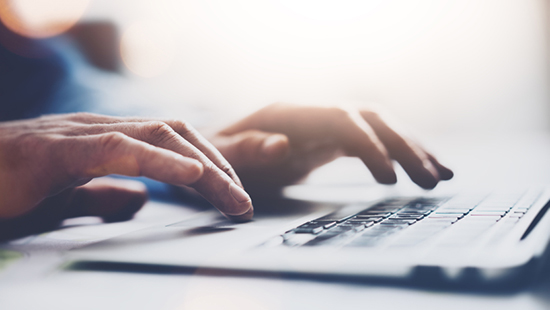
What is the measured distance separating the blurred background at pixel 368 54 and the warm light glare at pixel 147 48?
0.01 meters

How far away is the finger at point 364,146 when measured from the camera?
24.8 inches

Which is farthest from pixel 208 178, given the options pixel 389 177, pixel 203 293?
pixel 389 177

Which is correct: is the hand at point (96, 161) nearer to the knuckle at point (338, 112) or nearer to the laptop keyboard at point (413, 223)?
the laptop keyboard at point (413, 223)

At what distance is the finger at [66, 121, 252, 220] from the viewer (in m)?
0.40

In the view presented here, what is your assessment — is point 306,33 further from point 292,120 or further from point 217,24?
point 292,120

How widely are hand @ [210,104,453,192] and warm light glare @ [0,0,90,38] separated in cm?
50

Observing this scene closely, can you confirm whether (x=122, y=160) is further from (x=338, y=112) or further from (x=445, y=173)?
(x=445, y=173)

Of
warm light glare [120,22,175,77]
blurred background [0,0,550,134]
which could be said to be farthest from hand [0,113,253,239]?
blurred background [0,0,550,134]

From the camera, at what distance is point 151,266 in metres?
0.28

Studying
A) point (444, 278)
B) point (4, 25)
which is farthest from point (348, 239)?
point (4, 25)

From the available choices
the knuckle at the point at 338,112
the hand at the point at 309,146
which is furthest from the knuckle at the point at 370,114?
the knuckle at the point at 338,112

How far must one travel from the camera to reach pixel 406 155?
2.15ft

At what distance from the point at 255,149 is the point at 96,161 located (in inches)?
10.7

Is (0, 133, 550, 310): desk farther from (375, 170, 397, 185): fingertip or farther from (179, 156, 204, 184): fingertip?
(375, 170, 397, 185): fingertip
